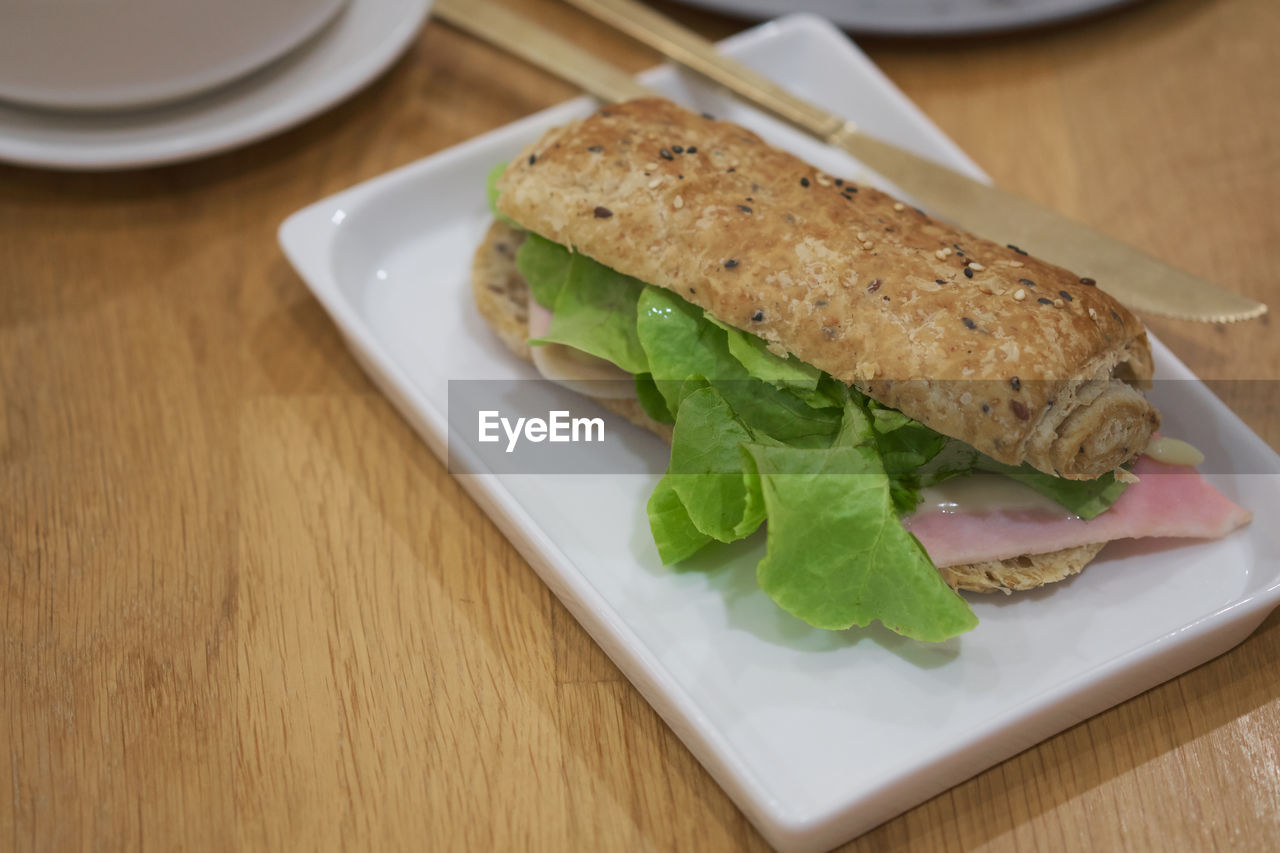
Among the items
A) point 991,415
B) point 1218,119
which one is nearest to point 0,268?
point 991,415

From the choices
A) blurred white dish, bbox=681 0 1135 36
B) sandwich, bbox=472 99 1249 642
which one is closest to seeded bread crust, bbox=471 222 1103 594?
sandwich, bbox=472 99 1249 642

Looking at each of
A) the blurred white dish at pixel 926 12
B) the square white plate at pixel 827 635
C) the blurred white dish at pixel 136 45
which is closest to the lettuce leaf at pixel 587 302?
the square white plate at pixel 827 635

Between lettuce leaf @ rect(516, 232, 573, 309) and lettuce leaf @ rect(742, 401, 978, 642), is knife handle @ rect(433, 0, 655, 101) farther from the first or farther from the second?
lettuce leaf @ rect(742, 401, 978, 642)

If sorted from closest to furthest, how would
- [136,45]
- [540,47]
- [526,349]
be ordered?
1. [526,349]
2. [136,45]
3. [540,47]

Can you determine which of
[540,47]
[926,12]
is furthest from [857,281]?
[926,12]

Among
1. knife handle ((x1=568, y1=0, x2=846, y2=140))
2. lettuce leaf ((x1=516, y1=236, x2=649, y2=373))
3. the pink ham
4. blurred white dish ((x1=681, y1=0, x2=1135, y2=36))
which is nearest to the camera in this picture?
the pink ham

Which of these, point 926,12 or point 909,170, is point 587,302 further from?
point 926,12
